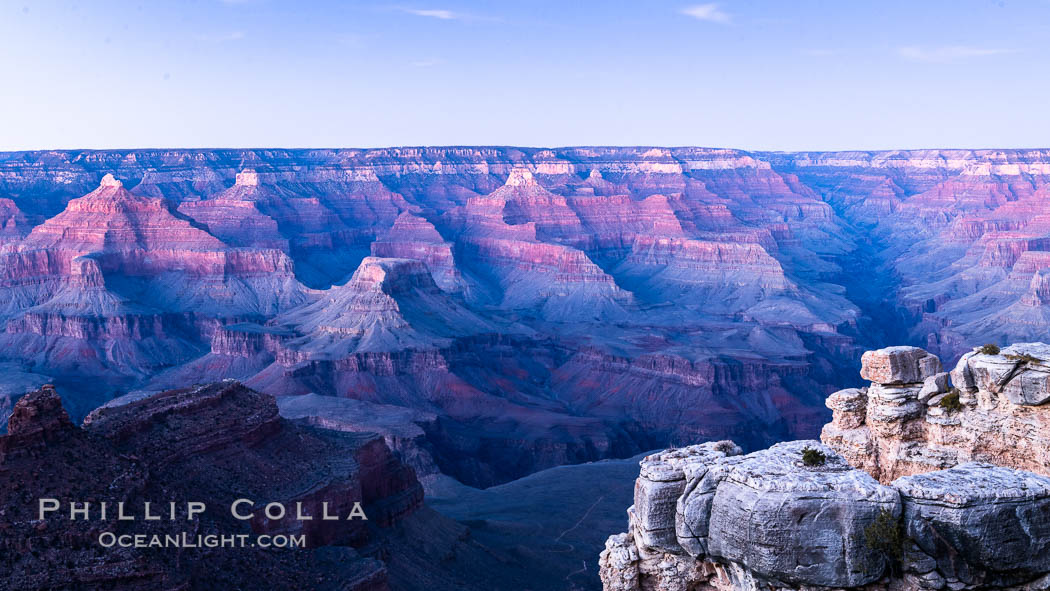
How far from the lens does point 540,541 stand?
57.1 metres

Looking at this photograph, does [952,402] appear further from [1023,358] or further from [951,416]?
[1023,358]

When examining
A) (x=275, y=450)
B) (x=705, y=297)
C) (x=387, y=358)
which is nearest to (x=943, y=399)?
(x=275, y=450)

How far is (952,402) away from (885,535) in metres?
9.90

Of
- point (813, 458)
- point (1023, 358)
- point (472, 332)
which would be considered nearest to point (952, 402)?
point (1023, 358)

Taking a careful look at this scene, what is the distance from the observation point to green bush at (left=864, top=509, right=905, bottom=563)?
61.5ft

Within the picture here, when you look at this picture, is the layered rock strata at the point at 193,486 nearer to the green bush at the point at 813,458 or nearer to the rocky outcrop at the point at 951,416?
the rocky outcrop at the point at 951,416

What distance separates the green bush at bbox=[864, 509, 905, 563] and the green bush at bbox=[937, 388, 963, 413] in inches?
372

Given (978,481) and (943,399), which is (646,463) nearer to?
(978,481)

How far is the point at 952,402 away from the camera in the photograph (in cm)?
2705

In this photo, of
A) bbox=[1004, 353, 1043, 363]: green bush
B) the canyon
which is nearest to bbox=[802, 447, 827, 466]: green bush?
bbox=[1004, 353, 1043, 363]: green bush

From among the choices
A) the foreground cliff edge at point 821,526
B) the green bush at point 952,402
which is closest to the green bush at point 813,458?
the foreground cliff edge at point 821,526

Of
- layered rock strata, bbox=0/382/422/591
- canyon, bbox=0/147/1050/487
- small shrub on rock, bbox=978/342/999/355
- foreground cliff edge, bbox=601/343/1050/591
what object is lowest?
canyon, bbox=0/147/1050/487

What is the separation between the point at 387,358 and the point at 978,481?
325ft

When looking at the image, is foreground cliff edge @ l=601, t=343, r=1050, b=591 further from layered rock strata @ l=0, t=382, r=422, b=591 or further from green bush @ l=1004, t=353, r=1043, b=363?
layered rock strata @ l=0, t=382, r=422, b=591
